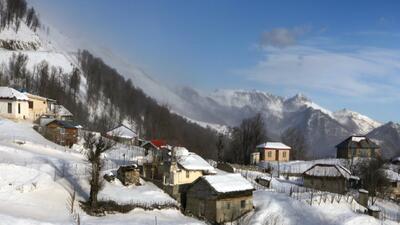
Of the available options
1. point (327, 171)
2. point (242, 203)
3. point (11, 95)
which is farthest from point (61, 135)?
point (327, 171)

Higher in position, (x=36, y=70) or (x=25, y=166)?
(x=36, y=70)

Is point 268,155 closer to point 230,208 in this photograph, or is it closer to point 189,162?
point 189,162

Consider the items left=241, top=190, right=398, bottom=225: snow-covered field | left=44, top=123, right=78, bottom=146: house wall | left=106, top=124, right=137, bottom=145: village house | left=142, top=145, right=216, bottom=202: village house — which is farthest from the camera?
left=106, top=124, right=137, bottom=145: village house

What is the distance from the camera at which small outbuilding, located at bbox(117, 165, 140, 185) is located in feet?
120

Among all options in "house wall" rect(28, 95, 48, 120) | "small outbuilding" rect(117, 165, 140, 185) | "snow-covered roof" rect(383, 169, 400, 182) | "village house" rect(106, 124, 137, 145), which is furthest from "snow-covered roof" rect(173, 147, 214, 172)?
"house wall" rect(28, 95, 48, 120)

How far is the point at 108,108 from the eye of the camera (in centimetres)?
10688

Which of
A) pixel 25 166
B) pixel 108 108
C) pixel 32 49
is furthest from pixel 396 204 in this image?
pixel 32 49

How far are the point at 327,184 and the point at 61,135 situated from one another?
26.1m

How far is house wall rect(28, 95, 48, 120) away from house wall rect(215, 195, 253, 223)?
1223 inches

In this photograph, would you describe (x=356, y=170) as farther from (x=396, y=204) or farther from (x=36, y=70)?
(x=36, y=70)

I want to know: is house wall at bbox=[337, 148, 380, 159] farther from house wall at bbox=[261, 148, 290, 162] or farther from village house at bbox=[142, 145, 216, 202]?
village house at bbox=[142, 145, 216, 202]

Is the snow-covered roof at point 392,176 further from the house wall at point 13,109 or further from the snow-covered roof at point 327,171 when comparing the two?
the house wall at point 13,109

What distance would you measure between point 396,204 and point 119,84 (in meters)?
89.2

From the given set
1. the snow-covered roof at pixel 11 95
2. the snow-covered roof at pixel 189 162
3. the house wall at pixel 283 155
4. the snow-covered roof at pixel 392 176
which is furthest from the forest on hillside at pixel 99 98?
the snow-covered roof at pixel 189 162
